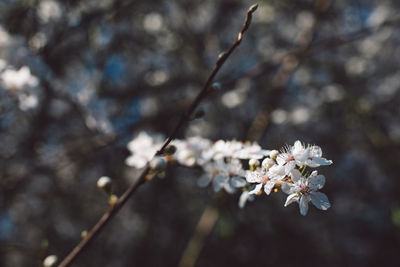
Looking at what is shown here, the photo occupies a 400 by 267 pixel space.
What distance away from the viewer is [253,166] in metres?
0.90

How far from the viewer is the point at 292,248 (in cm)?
399

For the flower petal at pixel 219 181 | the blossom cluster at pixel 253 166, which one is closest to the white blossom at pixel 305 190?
the blossom cluster at pixel 253 166

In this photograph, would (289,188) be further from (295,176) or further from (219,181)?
(219,181)

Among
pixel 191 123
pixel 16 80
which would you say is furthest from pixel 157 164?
pixel 191 123

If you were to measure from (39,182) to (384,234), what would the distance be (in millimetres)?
5064

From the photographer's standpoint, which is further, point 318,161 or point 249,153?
point 249,153

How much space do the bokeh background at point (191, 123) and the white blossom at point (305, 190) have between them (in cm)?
126

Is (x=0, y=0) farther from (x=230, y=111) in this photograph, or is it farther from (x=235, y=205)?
(x=235, y=205)

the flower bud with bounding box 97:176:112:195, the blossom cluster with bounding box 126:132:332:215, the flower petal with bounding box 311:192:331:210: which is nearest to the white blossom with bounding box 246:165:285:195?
the blossom cluster with bounding box 126:132:332:215

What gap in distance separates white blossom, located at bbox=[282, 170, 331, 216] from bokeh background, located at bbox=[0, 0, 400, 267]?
4.12ft

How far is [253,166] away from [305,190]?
158mm

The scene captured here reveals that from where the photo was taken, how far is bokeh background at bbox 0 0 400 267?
7.36 feet

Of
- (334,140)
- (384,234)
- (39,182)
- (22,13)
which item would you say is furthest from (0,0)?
(384,234)

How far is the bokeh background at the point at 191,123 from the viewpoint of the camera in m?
2.24
